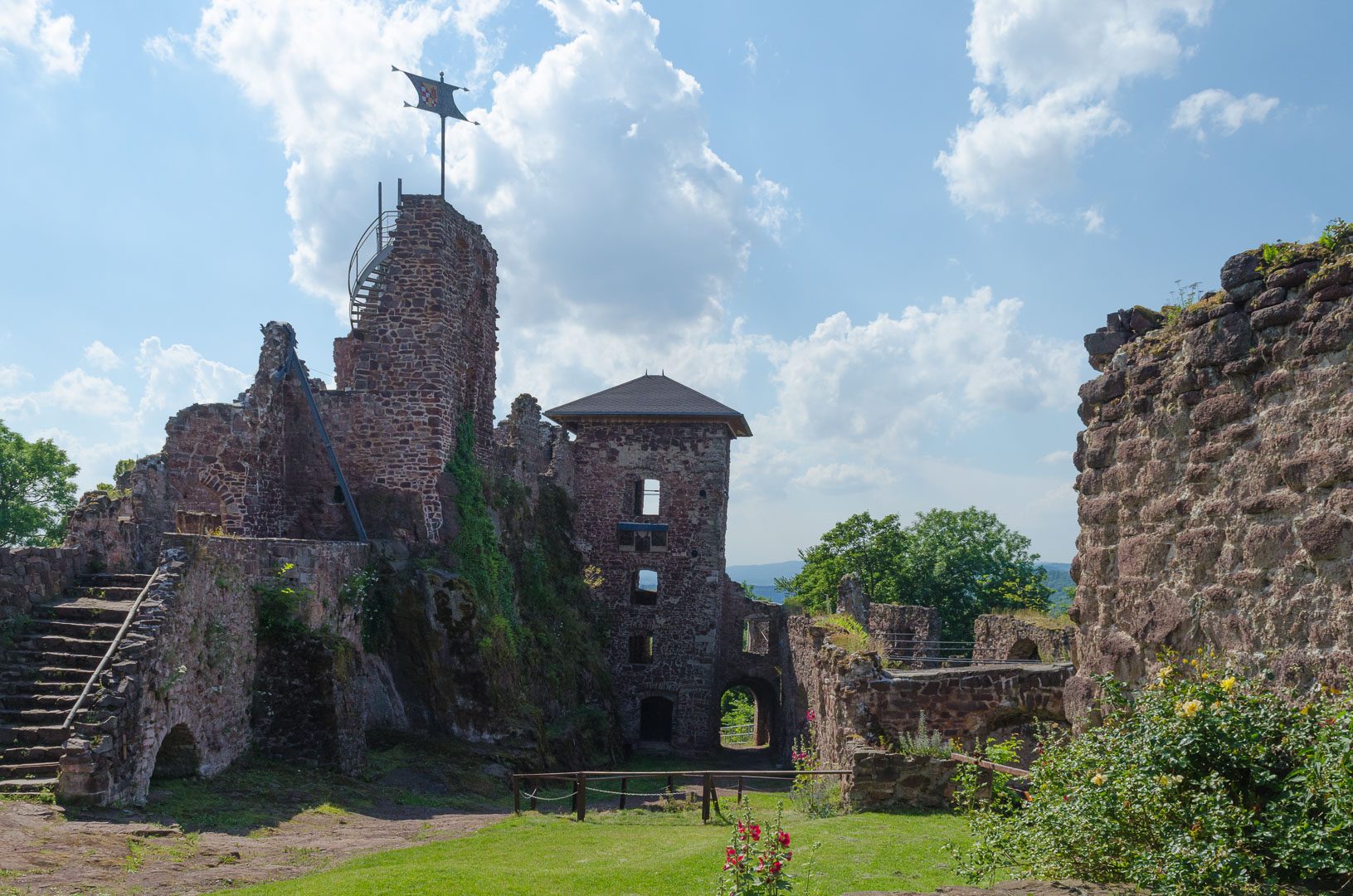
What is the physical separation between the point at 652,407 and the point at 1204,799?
2861 cm

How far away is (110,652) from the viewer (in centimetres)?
1245

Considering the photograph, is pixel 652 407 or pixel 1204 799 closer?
pixel 1204 799

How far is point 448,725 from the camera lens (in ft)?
67.3

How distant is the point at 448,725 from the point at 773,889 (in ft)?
52.9

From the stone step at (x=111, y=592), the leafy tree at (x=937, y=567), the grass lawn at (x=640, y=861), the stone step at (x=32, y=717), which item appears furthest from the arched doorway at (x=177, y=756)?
the leafy tree at (x=937, y=567)

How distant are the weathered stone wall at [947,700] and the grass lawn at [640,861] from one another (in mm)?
1848

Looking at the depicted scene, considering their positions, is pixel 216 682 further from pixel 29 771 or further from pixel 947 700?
pixel 947 700

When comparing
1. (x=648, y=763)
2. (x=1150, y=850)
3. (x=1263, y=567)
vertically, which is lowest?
(x=648, y=763)

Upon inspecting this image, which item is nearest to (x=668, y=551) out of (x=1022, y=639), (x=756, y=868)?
(x=1022, y=639)

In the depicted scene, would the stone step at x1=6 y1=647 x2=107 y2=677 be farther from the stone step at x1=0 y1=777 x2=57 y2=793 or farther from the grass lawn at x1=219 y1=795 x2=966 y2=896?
the grass lawn at x1=219 y1=795 x2=966 y2=896

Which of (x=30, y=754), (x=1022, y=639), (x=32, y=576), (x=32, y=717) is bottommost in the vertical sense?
(x=30, y=754)

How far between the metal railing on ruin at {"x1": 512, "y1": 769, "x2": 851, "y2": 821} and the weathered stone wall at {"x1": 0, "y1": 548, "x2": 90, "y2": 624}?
272 inches

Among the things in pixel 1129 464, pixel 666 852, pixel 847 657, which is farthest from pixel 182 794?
pixel 1129 464

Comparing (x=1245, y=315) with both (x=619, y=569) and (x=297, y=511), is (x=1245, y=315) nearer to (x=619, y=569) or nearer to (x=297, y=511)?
(x=297, y=511)
